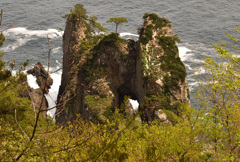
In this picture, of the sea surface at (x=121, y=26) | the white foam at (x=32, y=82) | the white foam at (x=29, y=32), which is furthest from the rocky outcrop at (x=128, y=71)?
the white foam at (x=29, y=32)

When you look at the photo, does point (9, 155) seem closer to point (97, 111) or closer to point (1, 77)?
point (1, 77)

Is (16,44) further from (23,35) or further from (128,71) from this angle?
(128,71)

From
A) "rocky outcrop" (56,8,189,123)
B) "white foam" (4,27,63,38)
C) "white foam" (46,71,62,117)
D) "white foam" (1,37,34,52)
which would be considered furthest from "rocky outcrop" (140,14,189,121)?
"white foam" (4,27,63,38)

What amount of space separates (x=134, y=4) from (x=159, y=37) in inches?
2869

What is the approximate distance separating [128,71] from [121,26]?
5355cm

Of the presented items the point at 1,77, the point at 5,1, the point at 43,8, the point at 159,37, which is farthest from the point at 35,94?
the point at 5,1

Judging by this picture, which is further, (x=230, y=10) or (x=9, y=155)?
(x=230, y=10)

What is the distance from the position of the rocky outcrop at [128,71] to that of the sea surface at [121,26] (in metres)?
23.8

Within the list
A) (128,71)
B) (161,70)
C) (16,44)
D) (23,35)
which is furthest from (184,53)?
(23,35)

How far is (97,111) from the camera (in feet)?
140

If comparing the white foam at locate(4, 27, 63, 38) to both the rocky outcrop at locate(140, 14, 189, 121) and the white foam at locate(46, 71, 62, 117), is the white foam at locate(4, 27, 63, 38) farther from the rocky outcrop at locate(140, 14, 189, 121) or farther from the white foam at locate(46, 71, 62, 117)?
the rocky outcrop at locate(140, 14, 189, 121)

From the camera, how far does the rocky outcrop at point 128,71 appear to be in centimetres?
4012

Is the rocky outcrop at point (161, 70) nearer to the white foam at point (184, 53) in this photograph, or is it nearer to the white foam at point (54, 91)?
the white foam at point (184, 53)

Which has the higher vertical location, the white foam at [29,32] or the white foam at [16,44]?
the white foam at [29,32]
